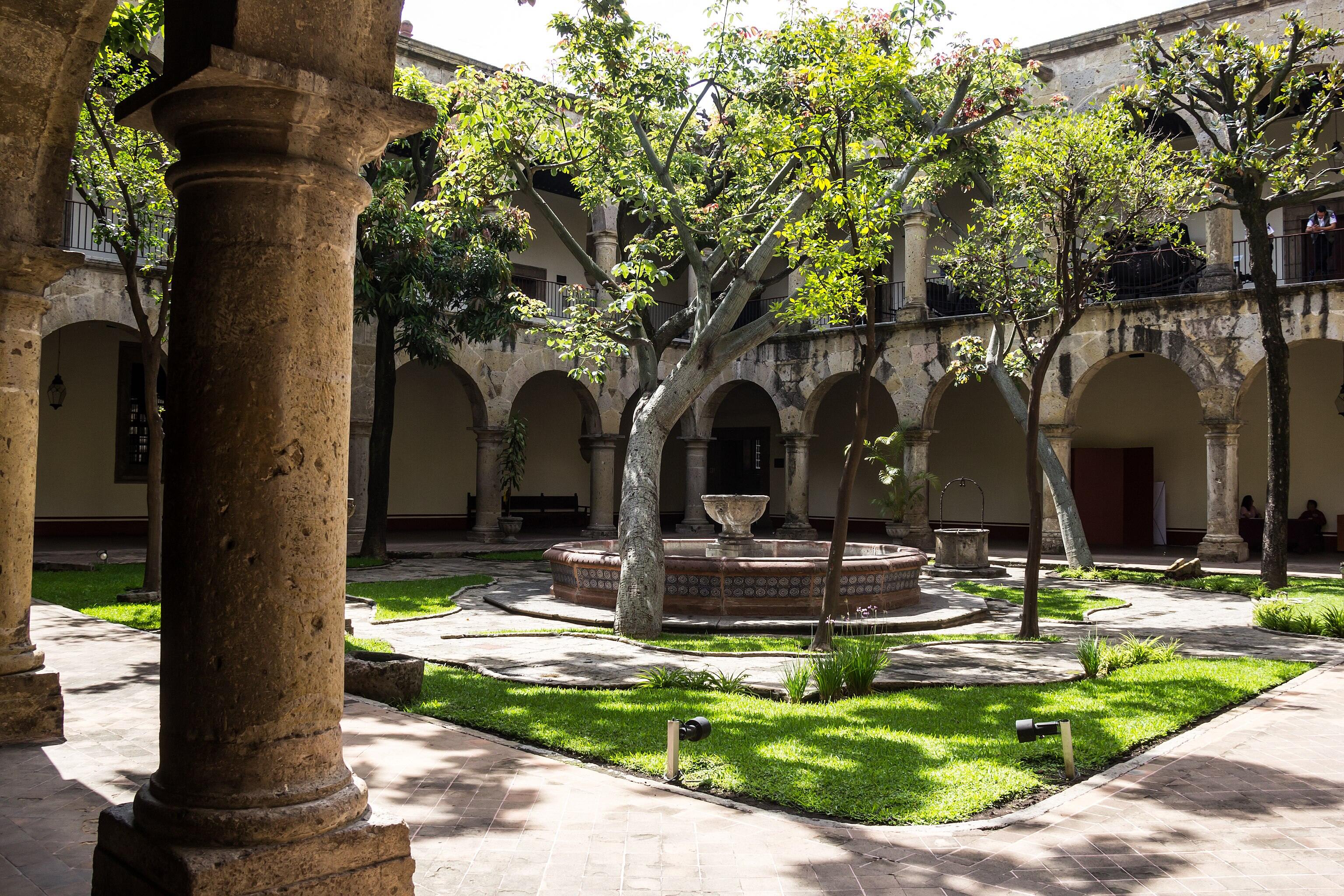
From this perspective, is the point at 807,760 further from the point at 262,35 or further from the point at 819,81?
the point at 819,81

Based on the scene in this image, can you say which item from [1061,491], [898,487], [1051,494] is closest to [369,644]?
[1061,491]

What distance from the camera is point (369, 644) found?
8.02m

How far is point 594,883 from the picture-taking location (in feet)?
11.3

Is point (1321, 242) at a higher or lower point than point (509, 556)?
higher

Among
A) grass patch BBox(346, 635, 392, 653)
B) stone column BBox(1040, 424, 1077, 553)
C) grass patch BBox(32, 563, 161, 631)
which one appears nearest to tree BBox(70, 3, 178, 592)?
grass patch BBox(32, 563, 161, 631)

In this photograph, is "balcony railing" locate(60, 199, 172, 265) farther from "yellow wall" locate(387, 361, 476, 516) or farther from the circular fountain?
the circular fountain

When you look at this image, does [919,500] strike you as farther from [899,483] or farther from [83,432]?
[83,432]

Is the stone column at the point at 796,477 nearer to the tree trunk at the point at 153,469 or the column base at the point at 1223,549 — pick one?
the column base at the point at 1223,549

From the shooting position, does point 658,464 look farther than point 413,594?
No

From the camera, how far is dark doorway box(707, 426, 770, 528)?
25.8m

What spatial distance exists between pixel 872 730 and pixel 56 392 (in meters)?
15.7

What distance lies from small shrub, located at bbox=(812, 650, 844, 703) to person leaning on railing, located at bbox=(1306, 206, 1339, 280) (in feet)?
43.8

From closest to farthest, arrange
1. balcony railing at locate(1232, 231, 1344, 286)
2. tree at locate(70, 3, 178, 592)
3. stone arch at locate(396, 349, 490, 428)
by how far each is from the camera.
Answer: tree at locate(70, 3, 178, 592), balcony railing at locate(1232, 231, 1344, 286), stone arch at locate(396, 349, 490, 428)

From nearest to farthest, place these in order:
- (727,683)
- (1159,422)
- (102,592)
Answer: (727,683), (102,592), (1159,422)
